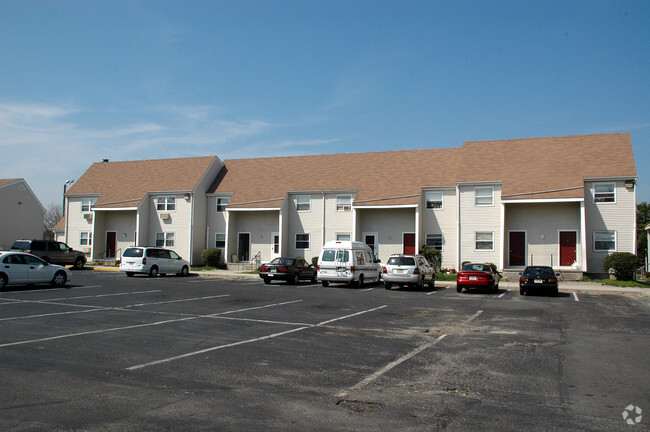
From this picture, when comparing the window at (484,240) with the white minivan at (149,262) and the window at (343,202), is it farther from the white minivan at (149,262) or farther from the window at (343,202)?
the white minivan at (149,262)

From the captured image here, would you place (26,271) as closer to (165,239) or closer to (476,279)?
(476,279)

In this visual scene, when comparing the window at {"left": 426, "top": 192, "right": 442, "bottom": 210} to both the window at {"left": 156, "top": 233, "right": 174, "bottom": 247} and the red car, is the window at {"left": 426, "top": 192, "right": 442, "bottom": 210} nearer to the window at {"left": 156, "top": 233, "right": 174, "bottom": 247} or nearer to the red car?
the red car

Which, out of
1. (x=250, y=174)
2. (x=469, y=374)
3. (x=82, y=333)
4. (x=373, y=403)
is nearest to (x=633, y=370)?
(x=469, y=374)

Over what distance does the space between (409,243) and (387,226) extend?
1821mm

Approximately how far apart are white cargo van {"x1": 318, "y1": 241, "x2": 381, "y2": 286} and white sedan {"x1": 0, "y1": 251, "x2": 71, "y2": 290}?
11.3m

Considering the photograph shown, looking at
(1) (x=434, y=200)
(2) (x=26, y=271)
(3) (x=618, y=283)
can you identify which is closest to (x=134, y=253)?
(2) (x=26, y=271)

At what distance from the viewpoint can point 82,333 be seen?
11.2 meters

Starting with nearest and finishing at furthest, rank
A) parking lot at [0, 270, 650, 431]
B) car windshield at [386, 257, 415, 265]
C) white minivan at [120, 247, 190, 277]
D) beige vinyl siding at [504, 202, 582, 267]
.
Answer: parking lot at [0, 270, 650, 431] < car windshield at [386, 257, 415, 265] < white minivan at [120, 247, 190, 277] < beige vinyl siding at [504, 202, 582, 267]

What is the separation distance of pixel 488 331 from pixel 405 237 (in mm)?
21988

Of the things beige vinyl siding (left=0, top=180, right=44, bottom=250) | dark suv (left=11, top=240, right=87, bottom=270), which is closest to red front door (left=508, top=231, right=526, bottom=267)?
dark suv (left=11, top=240, right=87, bottom=270)

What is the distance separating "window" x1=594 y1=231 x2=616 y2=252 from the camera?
1171 inches

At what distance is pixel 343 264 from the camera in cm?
2514

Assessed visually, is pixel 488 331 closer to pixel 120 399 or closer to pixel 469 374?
pixel 469 374

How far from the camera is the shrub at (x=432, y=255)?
3225 cm
